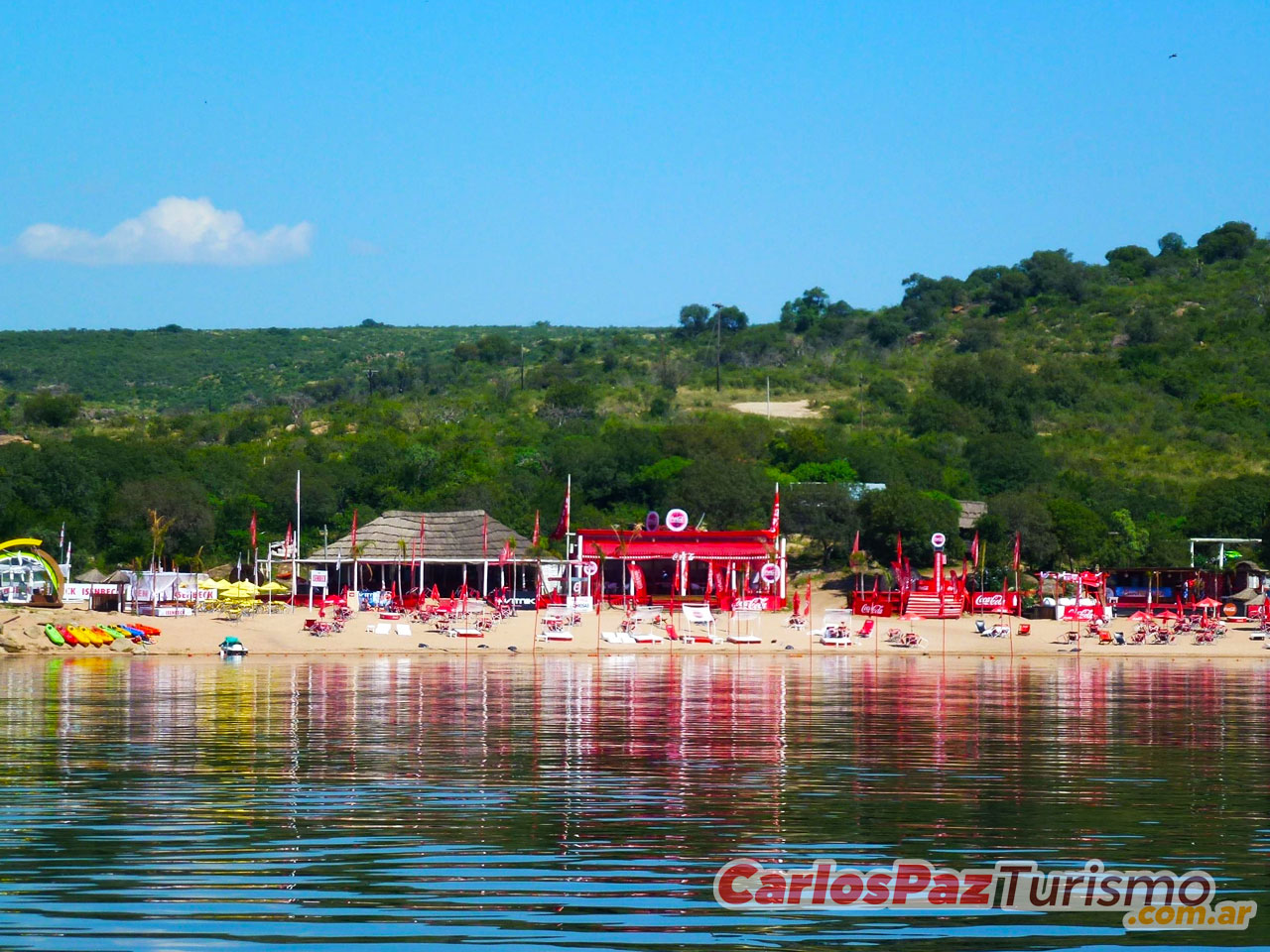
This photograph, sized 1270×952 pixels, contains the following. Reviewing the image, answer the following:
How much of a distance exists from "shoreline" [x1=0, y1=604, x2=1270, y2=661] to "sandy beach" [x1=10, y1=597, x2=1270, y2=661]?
0.13 feet

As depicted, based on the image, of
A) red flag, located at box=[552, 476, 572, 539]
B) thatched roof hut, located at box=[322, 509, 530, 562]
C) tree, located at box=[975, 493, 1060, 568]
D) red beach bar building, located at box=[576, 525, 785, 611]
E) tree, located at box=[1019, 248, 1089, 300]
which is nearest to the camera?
red flag, located at box=[552, 476, 572, 539]

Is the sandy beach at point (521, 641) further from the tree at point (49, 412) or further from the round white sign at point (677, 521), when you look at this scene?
the tree at point (49, 412)

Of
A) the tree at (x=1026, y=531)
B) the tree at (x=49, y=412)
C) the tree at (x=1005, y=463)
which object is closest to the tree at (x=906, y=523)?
the tree at (x=1026, y=531)

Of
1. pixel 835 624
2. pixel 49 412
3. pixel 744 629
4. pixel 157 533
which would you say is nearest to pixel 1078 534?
pixel 835 624

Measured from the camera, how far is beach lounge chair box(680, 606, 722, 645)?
6581 cm

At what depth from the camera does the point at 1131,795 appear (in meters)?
21.9

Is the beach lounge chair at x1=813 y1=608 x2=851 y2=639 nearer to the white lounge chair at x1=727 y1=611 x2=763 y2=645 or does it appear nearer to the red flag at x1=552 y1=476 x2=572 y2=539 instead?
the white lounge chair at x1=727 y1=611 x2=763 y2=645

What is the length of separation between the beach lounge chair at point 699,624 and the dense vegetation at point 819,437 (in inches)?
760

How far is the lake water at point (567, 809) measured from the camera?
14.0 meters

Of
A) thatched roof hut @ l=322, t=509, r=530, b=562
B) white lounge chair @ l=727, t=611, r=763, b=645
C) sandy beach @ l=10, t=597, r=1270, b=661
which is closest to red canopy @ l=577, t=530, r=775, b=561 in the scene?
thatched roof hut @ l=322, t=509, r=530, b=562

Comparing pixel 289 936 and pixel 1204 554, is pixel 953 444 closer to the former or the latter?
pixel 1204 554

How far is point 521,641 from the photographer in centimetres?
6388

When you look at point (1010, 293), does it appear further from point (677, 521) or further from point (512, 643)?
point (512, 643)

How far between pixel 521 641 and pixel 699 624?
9.25 meters
